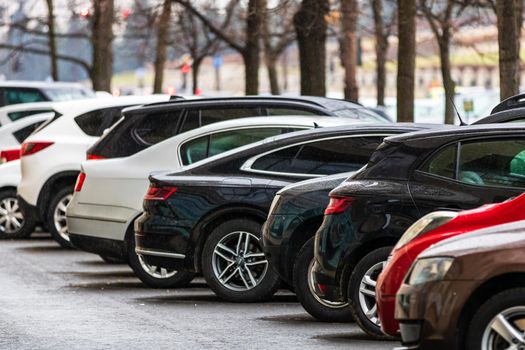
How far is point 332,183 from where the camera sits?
483 inches

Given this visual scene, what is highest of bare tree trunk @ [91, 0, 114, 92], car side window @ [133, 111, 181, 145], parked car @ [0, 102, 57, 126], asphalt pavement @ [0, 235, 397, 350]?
bare tree trunk @ [91, 0, 114, 92]

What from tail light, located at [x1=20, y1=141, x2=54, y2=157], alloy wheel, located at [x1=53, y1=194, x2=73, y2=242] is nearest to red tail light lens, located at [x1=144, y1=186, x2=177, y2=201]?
alloy wheel, located at [x1=53, y1=194, x2=73, y2=242]

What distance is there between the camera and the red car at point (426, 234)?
898 centimetres

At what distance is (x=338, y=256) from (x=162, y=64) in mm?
33371

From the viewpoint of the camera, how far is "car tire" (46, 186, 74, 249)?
1992cm

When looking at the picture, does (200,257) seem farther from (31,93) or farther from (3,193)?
(31,93)

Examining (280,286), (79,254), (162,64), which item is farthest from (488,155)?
(162,64)

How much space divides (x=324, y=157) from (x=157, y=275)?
2359 mm

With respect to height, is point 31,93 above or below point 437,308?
above

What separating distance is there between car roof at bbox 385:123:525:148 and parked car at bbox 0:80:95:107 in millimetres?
19749

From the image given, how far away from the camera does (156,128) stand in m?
17.0

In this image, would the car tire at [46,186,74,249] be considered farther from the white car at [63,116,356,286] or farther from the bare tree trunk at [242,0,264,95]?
the bare tree trunk at [242,0,264,95]

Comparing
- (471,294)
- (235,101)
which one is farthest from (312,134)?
(471,294)

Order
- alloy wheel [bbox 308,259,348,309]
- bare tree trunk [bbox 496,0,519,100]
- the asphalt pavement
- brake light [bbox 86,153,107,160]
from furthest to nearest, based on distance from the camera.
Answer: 1. bare tree trunk [bbox 496,0,519,100]
2. brake light [bbox 86,153,107,160]
3. alloy wheel [bbox 308,259,348,309]
4. the asphalt pavement
